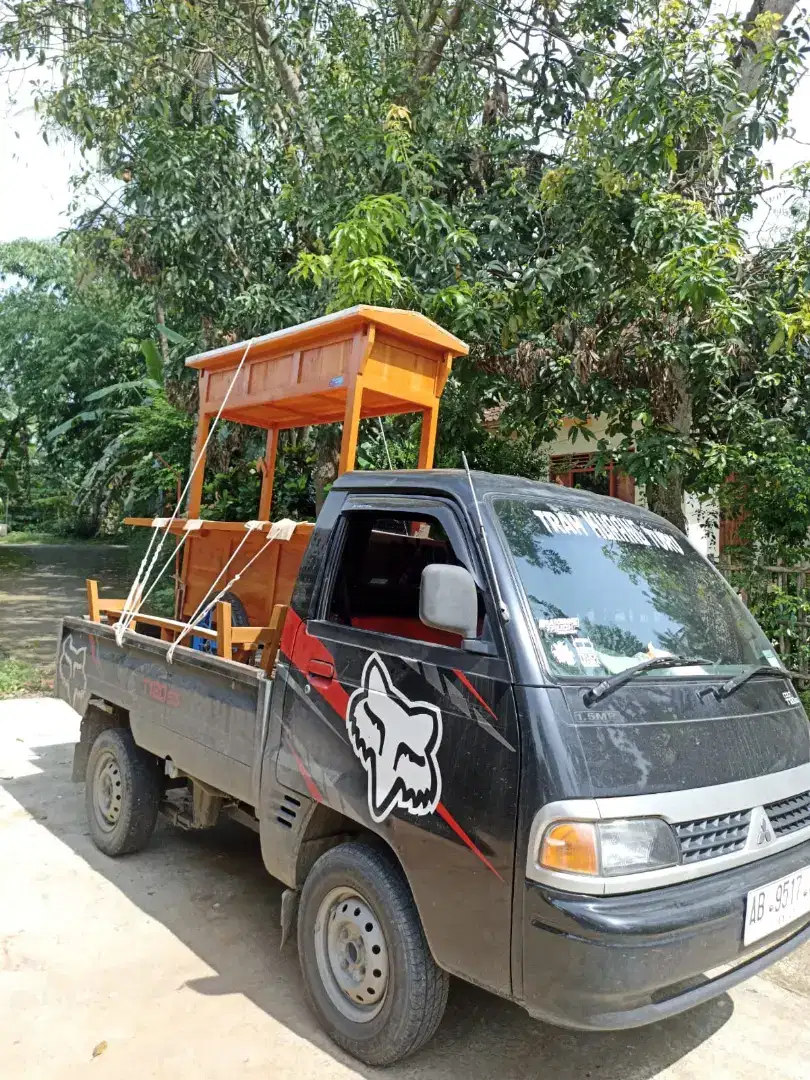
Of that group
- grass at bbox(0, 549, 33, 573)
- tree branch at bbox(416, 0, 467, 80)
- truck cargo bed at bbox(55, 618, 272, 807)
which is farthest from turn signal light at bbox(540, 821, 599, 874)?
grass at bbox(0, 549, 33, 573)

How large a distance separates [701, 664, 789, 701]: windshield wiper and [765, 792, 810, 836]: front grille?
38 centimetres

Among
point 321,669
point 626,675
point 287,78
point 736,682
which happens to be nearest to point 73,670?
point 321,669

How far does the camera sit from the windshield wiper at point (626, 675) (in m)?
2.55

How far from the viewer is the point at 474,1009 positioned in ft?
10.7

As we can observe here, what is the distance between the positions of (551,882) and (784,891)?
3.00 feet

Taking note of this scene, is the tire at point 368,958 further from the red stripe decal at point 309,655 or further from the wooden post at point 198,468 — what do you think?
the wooden post at point 198,468

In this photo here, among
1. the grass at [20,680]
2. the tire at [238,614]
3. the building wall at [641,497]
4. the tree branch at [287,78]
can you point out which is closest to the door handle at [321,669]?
the tire at [238,614]

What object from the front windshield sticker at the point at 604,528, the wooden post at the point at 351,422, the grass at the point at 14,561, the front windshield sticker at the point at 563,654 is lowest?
the grass at the point at 14,561

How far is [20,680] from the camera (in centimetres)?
941

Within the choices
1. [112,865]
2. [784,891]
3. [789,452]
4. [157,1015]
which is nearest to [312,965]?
[157,1015]

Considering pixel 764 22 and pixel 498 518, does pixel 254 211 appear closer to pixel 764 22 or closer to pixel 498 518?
pixel 764 22

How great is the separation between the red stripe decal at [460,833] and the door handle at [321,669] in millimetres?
740

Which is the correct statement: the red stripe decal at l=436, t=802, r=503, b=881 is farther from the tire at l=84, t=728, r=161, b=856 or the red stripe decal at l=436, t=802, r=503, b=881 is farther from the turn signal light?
the tire at l=84, t=728, r=161, b=856

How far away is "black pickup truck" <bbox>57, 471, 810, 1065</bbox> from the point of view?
2367 millimetres
